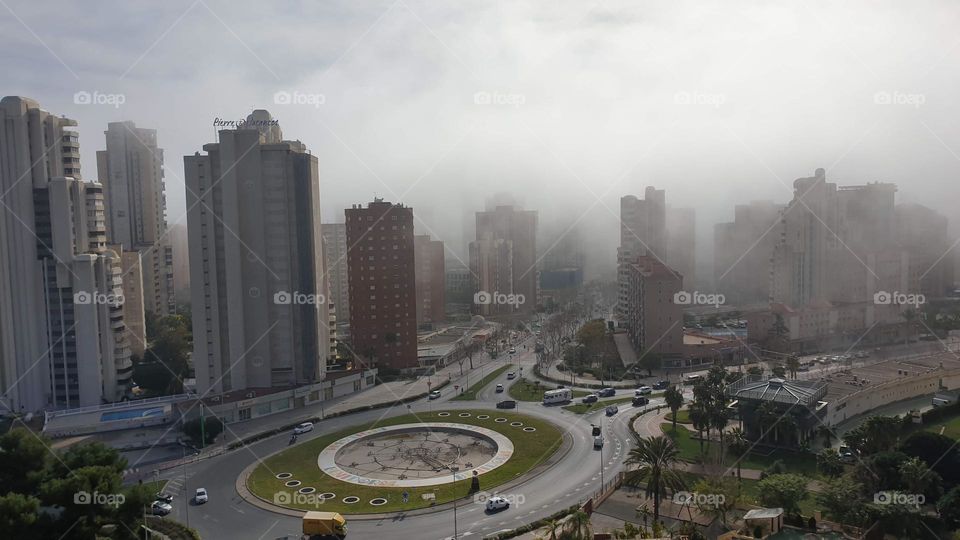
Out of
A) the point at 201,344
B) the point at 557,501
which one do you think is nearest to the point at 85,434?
the point at 201,344

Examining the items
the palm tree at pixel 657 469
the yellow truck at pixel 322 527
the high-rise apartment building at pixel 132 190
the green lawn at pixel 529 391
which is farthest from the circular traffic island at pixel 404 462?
the high-rise apartment building at pixel 132 190

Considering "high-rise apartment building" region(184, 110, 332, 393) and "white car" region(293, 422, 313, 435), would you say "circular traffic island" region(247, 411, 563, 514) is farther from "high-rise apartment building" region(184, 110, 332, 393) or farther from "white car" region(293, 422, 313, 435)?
"high-rise apartment building" region(184, 110, 332, 393)

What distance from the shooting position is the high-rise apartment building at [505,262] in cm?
6181

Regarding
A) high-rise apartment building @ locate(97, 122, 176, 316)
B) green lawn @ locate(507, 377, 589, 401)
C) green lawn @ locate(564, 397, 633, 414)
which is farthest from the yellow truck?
high-rise apartment building @ locate(97, 122, 176, 316)

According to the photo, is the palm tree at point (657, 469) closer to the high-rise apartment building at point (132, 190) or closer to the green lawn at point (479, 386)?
the green lawn at point (479, 386)

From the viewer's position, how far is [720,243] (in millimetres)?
76688

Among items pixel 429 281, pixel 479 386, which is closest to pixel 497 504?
pixel 479 386

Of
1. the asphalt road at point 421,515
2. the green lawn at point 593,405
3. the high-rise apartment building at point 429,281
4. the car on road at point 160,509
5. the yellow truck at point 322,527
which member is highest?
the high-rise apartment building at point 429,281

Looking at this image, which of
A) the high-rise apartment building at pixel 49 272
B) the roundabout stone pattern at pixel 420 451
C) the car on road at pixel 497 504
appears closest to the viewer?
the car on road at pixel 497 504

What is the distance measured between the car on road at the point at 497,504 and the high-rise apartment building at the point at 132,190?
41.9 m

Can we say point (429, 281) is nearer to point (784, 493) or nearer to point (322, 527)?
point (322, 527)

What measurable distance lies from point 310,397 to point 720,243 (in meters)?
57.8

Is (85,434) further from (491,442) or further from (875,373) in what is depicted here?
(875,373)

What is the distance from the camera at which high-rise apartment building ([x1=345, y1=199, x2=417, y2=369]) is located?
3931 cm
